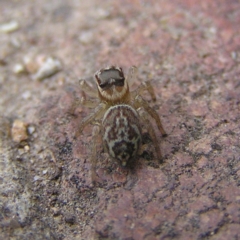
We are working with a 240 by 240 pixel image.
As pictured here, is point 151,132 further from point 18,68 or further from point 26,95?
point 18,68

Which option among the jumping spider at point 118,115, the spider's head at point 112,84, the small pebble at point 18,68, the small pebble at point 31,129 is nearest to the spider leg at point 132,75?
the jumping spider at point 118,115

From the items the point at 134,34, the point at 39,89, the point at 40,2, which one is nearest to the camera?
the point at 39,89

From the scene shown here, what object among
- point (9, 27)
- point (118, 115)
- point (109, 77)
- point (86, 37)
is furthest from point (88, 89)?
point (9, 27)

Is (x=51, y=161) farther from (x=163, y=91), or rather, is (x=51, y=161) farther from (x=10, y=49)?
(x=10, y=49)

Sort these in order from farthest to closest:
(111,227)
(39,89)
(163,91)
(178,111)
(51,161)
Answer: (39,89)
(163,91)
(178,111)
(51,161)
(111,227)

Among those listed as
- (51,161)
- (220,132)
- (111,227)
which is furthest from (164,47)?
(111,227)

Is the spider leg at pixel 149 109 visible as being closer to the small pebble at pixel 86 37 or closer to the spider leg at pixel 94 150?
the spider leg at pixel 94 150

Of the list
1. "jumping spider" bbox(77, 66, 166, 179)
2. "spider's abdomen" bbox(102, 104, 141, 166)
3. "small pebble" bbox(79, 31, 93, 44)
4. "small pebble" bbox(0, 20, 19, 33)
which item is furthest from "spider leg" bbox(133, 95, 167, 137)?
"small pebble" bbox(0, 20, 19, 33)
